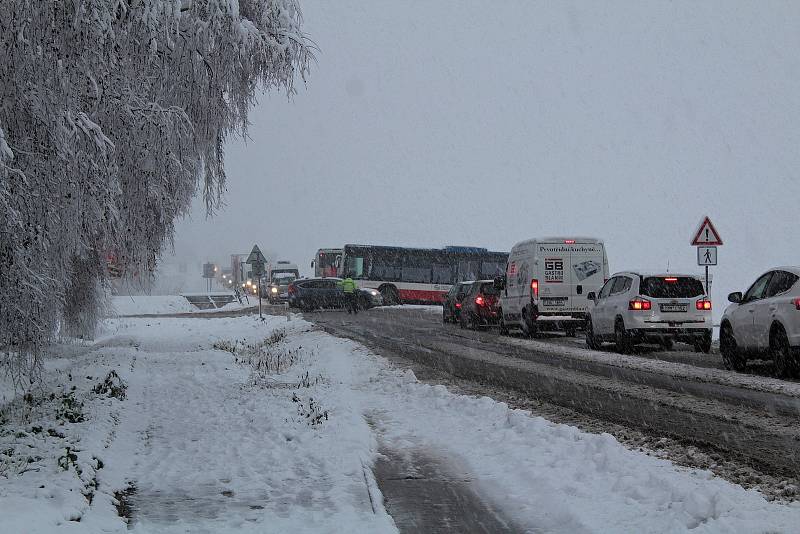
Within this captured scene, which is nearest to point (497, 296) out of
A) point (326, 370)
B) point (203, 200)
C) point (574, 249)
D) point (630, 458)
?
point (574, 249)

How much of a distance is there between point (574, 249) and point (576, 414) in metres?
14.1

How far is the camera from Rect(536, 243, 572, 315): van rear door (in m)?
22.9

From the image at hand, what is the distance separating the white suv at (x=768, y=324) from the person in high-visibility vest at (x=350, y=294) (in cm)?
2770

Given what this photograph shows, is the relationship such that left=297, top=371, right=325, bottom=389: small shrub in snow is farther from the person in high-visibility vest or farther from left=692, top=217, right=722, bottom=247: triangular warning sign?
the person in high-visibility vest

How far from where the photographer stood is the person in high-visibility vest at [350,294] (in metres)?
41.7

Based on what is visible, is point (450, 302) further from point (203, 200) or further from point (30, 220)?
point (30, 220)

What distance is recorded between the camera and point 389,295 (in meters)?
→ 48.4

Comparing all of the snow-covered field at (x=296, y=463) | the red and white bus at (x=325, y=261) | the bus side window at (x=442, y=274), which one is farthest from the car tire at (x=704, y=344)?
the red and white bus at (x=325, y=261)

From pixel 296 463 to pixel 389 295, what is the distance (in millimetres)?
41325

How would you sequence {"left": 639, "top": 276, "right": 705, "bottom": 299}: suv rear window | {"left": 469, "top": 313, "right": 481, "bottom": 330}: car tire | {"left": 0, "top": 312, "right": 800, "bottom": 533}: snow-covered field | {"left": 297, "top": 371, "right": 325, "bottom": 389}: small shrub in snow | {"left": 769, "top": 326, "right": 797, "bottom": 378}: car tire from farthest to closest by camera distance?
1. {"left": 469, "top": 313, "right": 481, "bottom": 330}: car tire
2. {"left": 639, "top": 276, "right": 705, "bottom": 299}: suv rear window
3. {"left": 769, "top": 326, "right": 797, "bottom": 378}: car tire
4. {"left": 297, "top": 371, "right": 325, "bottom": 389}: small shrub in snow
5. {"left": 0, "top": 312, "right": 800, "bottom": 533}: snow-covered field

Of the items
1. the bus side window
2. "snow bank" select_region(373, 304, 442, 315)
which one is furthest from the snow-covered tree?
the bus side window

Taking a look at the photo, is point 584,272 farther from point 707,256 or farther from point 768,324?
point 768,324

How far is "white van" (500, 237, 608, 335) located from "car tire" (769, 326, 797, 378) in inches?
383

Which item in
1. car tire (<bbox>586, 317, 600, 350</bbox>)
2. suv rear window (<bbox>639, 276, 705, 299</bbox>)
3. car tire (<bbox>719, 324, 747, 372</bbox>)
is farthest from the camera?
car tire (<bbox>586, 317, 600, 350</bbox>)
